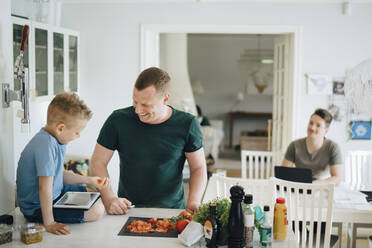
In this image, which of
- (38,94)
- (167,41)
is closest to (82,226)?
(38,94)

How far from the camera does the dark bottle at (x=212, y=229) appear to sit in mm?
1782

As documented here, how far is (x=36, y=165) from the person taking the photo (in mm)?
1879

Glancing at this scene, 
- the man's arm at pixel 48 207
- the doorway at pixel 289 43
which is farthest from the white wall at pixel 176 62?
the man's arm at pixel 48 207

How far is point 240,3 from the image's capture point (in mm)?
4727

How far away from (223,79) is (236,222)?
28.7ft

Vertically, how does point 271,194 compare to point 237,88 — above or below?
below

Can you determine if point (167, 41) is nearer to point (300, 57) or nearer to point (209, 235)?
point (300, 57)

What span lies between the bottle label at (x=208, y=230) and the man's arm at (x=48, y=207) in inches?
23.4

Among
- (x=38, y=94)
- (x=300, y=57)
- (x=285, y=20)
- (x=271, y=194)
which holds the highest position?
(x=285, y=20)

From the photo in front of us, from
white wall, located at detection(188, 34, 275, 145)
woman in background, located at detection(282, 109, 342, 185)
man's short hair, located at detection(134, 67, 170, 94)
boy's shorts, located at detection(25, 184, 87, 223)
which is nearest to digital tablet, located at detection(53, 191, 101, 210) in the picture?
boy's shorts, located at detection(25, 184, 87, 223)

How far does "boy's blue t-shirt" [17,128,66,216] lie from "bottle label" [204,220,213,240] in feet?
2.25

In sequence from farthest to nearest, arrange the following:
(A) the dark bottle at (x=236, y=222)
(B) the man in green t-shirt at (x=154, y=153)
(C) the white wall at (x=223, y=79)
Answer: (C) the white wall at (x=223, y=79), (B) the man in green t-shirt at (x=154, y=153), (A) the dark bottle at (x=236, y=222)

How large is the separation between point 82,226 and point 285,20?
3515 mm

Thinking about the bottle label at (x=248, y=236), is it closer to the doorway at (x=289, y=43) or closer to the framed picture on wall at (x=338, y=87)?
the doorway at (x=289, y=43)
